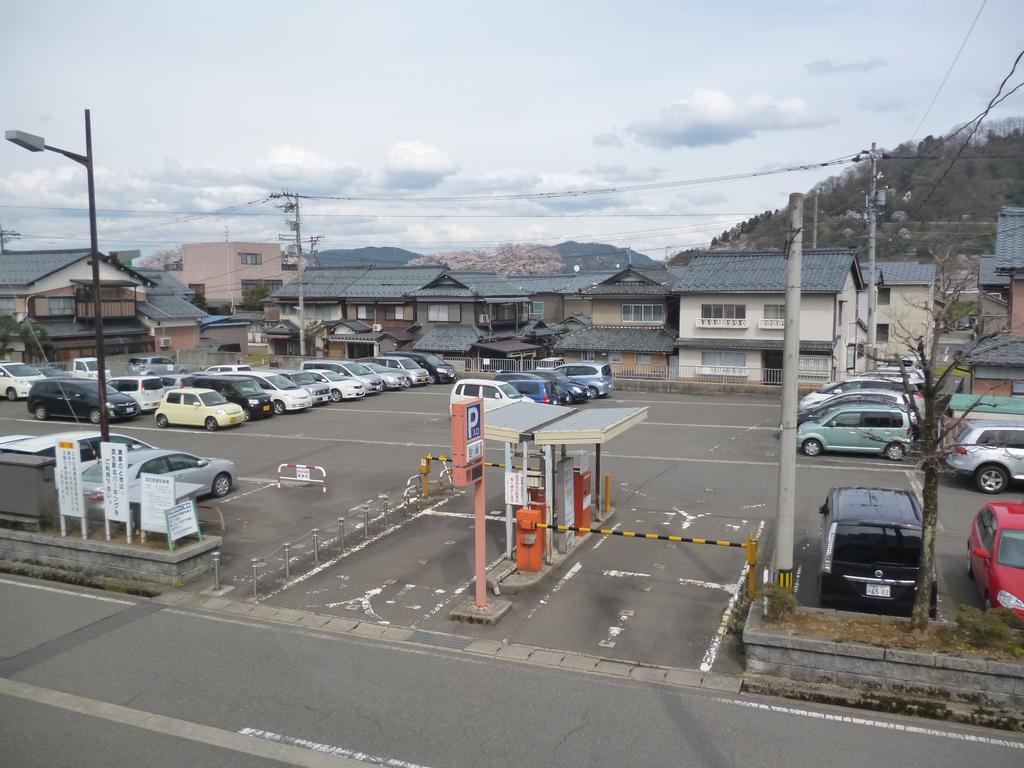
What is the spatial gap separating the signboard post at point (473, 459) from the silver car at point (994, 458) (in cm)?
1178

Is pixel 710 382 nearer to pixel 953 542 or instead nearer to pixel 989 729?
pixel 953 542

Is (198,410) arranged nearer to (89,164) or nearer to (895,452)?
(89,164)

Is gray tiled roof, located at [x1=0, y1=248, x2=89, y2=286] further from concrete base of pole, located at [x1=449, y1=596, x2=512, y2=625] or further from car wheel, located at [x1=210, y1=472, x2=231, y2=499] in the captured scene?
concrete base of pole, located at [x1=449, y1=596, x2=512, y2=625]

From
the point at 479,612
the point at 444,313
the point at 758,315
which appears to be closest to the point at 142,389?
the point at 444,313

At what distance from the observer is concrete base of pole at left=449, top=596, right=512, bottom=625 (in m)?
10.2

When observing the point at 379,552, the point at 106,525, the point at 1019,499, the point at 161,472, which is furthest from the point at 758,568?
the point at 161,472

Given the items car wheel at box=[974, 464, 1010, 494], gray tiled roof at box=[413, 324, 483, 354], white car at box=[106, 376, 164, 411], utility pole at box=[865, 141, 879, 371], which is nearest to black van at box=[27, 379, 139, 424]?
white car at box=[106, 376, 164, 411]

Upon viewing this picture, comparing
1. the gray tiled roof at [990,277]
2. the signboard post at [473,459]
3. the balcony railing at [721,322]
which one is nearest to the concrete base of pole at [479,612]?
the signboard post at [473,459]

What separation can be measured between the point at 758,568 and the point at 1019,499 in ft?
27.2

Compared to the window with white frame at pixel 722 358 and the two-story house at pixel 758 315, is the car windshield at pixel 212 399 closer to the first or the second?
the two-story house at pixel 758 315

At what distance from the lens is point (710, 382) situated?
3625 cm

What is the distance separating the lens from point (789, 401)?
9.24 m

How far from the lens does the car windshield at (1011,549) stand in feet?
32.0

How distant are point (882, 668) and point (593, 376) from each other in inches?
1036
